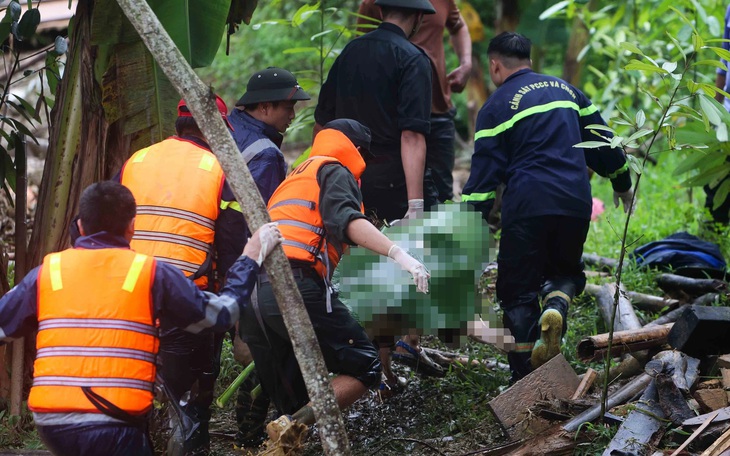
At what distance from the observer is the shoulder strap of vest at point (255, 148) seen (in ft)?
16.4

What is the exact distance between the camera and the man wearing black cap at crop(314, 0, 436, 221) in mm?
5801

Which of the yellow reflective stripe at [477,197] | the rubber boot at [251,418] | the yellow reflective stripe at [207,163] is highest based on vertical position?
the yellow reflective stripe at [207,163]

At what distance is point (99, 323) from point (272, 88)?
226 centimetres

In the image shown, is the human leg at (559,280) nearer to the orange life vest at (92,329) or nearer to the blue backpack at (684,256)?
the blue backpack at (684,256)

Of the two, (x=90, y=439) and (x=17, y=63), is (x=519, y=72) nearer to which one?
(x=17, y=63)

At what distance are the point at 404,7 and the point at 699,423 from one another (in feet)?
10.3

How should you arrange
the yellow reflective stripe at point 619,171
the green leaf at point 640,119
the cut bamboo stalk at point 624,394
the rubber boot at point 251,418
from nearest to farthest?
the green leaf at point 640,119
the cut bamboo stalk at point 624,394
the rubber boot at point 251,418
the yellow reflective stripe at point 619,171

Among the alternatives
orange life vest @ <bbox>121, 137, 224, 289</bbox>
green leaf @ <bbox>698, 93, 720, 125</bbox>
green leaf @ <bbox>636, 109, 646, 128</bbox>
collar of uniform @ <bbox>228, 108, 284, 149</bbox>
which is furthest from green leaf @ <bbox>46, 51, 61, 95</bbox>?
green leaf @ <bbox>698, 93, 720, 125</bbox>

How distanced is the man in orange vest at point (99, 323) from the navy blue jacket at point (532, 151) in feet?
8.14

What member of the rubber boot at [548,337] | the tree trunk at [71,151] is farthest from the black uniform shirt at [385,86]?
the tree trunk at [71,151]

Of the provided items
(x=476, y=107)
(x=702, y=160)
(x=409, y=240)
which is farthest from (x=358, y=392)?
(x=476, y=107)

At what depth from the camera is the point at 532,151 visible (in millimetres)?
5496

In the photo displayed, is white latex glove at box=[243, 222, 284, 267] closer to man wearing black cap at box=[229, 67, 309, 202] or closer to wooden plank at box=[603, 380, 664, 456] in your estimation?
man wearing black cap at box=[229, 67, 309, 202]

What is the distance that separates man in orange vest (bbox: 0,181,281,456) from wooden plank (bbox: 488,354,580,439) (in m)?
1.93
